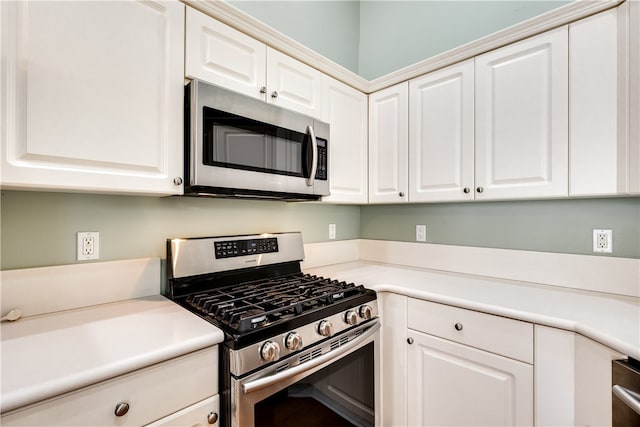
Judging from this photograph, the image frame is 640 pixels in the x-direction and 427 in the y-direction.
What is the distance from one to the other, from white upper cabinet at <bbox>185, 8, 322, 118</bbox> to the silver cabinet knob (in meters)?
1.06

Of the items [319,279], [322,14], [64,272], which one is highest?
[322,14]

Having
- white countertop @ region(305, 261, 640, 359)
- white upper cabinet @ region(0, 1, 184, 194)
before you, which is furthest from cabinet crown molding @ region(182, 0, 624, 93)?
white countertop @ region(305, 261, 640, 359)

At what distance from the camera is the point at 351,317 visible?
131 centimetres

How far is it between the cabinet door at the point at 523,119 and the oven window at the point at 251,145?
948 mm

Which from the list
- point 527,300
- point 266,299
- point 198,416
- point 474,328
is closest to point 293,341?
point 266,299

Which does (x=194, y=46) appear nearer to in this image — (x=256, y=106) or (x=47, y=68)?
(x=256, y=106)

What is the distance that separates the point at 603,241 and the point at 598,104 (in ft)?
2.09

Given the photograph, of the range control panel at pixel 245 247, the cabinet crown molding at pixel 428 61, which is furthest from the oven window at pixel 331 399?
the cabinet crown molding at pixel 428 61

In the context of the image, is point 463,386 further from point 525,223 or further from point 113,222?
point 113,222

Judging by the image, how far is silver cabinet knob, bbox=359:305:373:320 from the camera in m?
1.38

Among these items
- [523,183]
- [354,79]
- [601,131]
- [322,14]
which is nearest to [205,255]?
[354,79]

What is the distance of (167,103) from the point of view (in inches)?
46.8

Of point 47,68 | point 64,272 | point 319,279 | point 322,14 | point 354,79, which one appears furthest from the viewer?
point 322,14

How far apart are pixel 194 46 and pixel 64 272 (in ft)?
3.34
